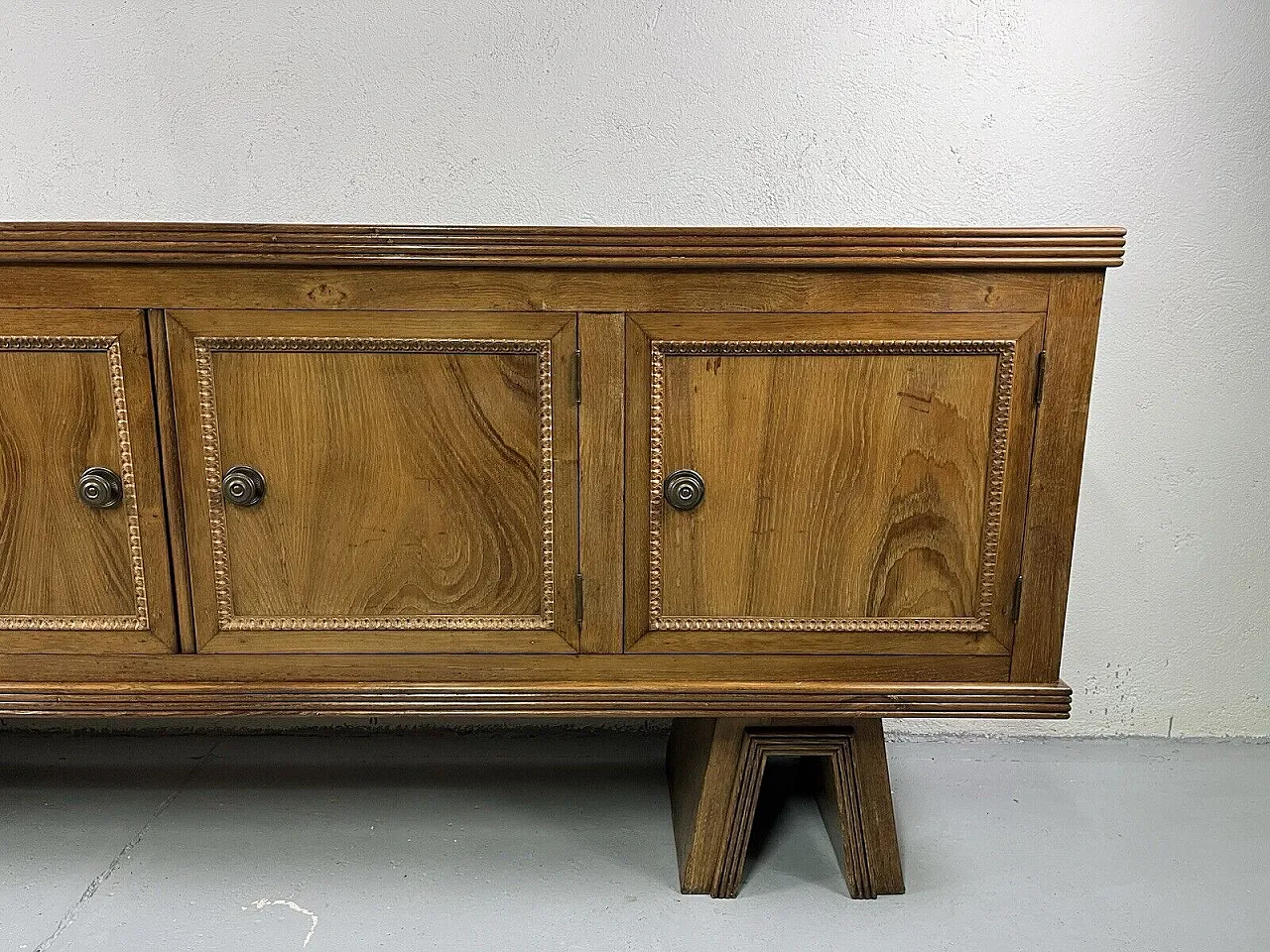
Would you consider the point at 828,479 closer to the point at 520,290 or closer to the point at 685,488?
the point at 685,488

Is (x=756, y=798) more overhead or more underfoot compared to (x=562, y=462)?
more underfoot

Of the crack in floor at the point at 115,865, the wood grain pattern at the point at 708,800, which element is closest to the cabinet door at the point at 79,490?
the crack in floor at the point at 115,865

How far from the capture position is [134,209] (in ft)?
4.76

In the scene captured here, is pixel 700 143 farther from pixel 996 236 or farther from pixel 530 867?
pixel 530 867

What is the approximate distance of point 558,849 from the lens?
1.28 m

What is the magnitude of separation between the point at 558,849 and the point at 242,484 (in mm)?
702

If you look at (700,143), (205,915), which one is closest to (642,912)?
(205,915)

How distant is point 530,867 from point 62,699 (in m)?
0.65

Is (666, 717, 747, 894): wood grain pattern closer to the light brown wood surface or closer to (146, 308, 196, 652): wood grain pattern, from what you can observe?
the light brown wood surface

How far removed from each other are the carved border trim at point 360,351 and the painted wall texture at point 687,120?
0.57 meters

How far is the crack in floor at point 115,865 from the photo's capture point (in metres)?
1.10

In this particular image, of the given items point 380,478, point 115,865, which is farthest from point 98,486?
point 115,865

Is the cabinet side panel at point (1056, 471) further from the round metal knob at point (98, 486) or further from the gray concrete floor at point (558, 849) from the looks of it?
the round metal knob at point (98, 486)

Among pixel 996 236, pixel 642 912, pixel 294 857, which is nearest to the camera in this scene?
pixel 996 236
